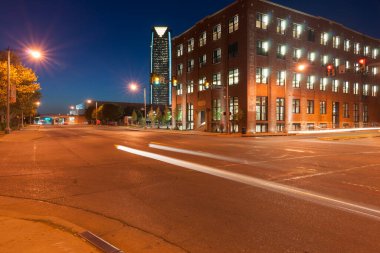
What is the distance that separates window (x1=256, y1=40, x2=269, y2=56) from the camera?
141 ft

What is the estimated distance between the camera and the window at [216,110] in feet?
154

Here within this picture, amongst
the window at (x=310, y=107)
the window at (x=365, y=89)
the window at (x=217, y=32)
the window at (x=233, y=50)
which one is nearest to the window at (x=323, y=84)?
the window at (x=310, y=107)

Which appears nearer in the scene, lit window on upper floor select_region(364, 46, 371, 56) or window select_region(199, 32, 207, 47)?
window select_region(199, 32, 207, 47)

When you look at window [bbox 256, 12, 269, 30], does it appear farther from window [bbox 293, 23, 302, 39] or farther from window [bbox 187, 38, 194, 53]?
window [bbox 187, 38, 194, 53]

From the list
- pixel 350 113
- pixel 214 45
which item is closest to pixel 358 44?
pixel 350 113

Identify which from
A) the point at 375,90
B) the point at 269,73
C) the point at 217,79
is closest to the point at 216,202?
the point at 269,73

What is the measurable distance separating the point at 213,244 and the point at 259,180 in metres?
4.96

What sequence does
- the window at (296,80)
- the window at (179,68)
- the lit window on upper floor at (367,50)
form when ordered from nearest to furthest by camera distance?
the window at (296,80) < the lit window on upper floor at (367,50) < the window at (179,68)

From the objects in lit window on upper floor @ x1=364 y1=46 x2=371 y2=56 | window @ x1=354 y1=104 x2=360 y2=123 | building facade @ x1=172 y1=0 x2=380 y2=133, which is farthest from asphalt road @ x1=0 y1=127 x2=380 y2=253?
lit window on upper floor @ x1=364 y1=46 x2=371 y2=56

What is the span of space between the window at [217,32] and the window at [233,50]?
3.51 m

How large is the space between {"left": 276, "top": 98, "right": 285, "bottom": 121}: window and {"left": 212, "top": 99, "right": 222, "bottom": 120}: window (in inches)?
345

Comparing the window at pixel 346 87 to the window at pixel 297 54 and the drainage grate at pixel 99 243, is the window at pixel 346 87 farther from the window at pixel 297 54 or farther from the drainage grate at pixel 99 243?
the drainage grate at pixel 99 243

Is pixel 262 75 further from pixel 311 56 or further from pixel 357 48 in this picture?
pixel 357 48

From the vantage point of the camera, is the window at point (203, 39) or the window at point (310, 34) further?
the window at point (203, 39)
